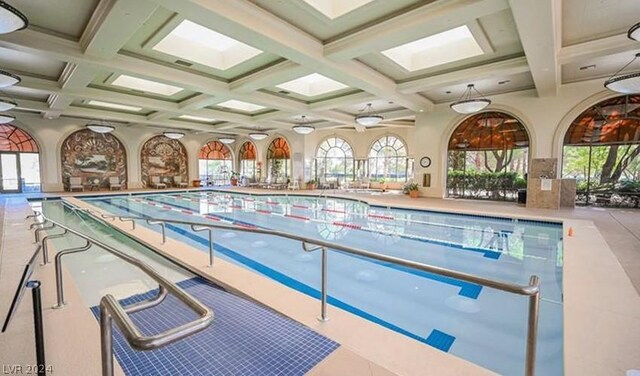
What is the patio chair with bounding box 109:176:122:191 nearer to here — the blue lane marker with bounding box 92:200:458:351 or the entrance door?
the entrance door

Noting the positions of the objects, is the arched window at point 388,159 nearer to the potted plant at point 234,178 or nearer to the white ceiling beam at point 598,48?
the potted plant at point 234,178

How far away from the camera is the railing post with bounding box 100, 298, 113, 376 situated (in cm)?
105

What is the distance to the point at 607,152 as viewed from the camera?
338 inches

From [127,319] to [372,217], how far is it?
796 cm

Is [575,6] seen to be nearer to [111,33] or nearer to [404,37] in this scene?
[404,37]

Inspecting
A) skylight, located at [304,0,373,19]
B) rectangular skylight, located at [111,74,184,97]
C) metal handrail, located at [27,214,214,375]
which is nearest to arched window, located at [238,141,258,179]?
rectangular skylight, located at [111,74,184,97]

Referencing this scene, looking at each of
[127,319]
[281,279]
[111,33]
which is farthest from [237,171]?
[127,319]

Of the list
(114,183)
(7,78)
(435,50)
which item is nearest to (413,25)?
(435,50)

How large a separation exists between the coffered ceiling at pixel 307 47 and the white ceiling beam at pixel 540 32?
0.03m

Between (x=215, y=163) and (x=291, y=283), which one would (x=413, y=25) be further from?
(x=215, y=163)

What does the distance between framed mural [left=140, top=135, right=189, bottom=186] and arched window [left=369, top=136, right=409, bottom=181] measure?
11.1 metres

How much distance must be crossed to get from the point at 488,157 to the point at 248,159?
14.2m

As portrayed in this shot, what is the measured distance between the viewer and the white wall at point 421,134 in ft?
28.1

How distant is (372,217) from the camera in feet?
28.2
